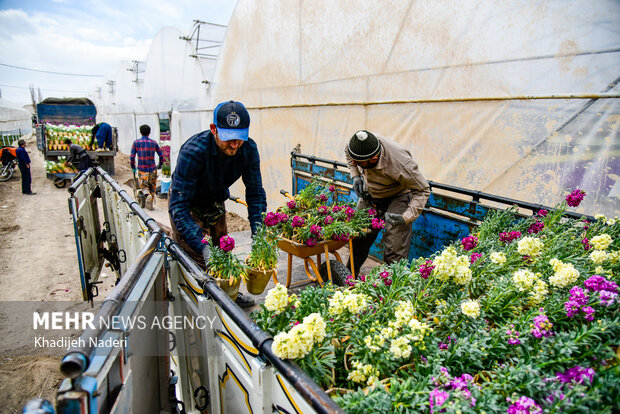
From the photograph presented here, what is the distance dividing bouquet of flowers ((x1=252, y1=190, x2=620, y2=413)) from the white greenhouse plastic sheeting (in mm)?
2084

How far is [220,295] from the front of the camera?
1.77 m

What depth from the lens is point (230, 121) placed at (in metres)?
2.81

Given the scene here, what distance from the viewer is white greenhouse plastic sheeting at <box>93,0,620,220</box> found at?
3506 millimetres

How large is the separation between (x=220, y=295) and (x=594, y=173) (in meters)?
3.89

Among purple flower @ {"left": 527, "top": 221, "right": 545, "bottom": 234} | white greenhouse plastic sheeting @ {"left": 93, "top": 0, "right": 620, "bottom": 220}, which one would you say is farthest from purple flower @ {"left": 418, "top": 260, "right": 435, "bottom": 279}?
white greenhouse plastic sheeting @ {"left": 93, "top": 0, "right": 620, "bottom": 220}

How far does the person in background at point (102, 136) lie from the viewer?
1456 cm

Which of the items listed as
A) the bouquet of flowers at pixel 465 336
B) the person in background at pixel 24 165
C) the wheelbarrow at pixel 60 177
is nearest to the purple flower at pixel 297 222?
the bouquet of flowers at pixel 465 336

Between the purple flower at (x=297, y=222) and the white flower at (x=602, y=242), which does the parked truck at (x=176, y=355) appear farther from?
the purple flower at (x=297, y=222)

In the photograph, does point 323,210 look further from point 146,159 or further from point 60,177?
point 60,177

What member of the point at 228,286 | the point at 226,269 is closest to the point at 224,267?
the point at 226,269

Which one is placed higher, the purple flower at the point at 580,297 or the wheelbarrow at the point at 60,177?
the purple flower at the point at 580,297

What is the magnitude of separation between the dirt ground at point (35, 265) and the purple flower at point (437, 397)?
3975mm

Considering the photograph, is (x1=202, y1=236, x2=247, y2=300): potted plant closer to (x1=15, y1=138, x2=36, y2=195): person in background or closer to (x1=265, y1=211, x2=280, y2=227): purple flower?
(x1=265, y1=211, x2=280, y2=227): purple flower

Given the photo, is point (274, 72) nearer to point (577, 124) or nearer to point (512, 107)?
point (512, 107)
